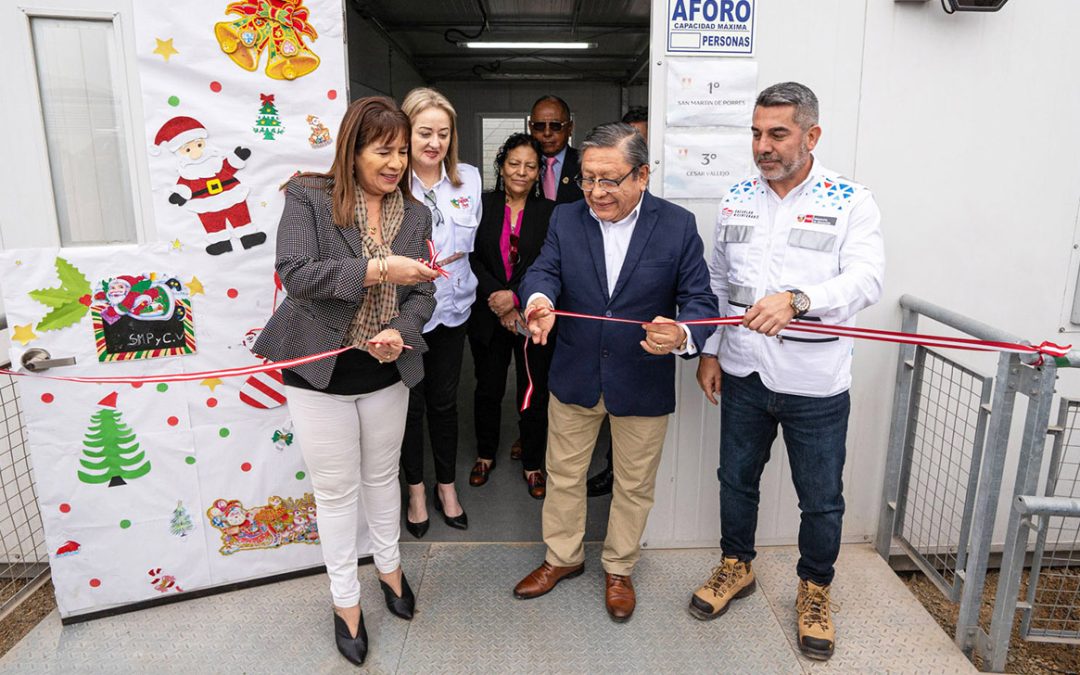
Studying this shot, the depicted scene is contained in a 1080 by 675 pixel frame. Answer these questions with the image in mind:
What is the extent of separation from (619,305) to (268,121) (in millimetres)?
1327

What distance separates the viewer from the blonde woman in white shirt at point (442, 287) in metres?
2.55

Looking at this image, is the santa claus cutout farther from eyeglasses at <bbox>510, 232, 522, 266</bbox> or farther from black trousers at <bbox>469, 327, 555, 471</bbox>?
black trousers at <bbox>469, 327, 555, 471</bbox>

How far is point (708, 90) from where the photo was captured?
8.57ft

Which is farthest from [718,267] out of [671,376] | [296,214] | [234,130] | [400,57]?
[400,57]

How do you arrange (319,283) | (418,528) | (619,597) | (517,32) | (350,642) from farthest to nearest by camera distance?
(517,32) < (418,528) < (619,597) < (350,642) < (319,283)

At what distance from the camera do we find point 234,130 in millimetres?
2359

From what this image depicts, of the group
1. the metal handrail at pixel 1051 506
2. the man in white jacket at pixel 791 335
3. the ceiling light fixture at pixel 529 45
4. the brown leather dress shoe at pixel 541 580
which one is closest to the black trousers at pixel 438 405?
the brown leather dress shoe at pixel 541 580

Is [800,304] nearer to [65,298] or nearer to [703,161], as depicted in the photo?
[703,161]

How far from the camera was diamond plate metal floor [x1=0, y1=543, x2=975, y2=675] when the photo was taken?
226cm

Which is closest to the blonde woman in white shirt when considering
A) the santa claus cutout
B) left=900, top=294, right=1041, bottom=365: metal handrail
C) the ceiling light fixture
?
the santa claus cutout

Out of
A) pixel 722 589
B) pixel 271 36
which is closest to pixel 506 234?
pixel 271 36

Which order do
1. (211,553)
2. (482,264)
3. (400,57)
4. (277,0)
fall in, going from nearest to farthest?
(277,0), (211,553), (482,264), (400,57)

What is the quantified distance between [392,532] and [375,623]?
33cm

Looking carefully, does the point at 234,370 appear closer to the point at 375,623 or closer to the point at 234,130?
the point at 234,130
